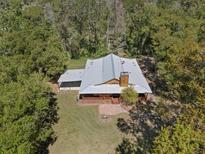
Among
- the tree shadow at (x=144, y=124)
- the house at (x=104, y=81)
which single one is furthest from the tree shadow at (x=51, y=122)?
the tree shadow at (x=144, y=124)

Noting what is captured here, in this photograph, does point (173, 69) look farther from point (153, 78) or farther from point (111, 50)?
point (111, 50)

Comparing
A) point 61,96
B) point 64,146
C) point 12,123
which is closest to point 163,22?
point 61,96

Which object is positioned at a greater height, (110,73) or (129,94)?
(110,73)

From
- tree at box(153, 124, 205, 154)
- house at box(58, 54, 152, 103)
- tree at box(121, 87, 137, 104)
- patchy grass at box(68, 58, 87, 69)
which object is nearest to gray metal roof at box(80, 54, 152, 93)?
house at box(58, 54, 152, 103)

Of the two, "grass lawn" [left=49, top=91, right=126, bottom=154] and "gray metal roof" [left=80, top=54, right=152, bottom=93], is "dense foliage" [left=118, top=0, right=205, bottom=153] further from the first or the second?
"gray metal roof" [left=80, top=54, right=152, bottom=93]

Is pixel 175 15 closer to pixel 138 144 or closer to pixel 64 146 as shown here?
pixel 138 144

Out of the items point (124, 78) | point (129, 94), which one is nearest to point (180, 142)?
point (129, 94)

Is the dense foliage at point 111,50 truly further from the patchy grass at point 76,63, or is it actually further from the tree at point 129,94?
the patchy grass at point 76,63
